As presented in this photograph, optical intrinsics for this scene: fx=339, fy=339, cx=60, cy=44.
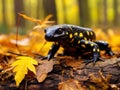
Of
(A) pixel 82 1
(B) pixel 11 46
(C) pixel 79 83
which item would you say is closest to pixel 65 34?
(C) pixel 79 83

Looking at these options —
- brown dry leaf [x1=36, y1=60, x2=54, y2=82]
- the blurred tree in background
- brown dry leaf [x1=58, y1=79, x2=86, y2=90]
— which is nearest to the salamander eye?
brown dry leaf [x1=36, y1=60, x2=54, y2=82]

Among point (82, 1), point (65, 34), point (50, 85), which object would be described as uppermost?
point (65, 34)

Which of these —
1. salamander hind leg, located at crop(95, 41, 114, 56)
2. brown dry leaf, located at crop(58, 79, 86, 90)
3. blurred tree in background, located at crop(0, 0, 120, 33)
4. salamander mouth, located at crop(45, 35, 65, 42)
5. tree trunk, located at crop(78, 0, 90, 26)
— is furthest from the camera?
tree trunk, located at crop(78, 0, 90, 26)

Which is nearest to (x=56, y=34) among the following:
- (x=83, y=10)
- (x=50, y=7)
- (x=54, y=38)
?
(x=54, y=38)

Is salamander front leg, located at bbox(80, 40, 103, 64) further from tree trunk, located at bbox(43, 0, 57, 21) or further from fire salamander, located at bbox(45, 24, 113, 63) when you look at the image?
tree trunk, located at bbox(43, 0, 57, 21)

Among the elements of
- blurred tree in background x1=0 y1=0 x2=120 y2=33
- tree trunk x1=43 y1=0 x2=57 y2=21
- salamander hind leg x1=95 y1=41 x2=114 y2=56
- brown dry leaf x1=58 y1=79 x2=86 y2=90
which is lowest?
blurred tree in background x1=0 y1=0 x2=120 y2=33

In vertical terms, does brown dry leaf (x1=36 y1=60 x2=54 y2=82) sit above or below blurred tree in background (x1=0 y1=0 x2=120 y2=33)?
above

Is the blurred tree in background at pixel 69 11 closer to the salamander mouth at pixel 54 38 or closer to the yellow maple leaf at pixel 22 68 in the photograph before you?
the salamander mouth at pixel 54 38

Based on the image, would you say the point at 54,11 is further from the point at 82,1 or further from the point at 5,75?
the point at 5,75

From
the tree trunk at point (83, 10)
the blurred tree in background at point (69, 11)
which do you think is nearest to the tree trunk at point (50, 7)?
the blurred tree in background at point (69, 11)
